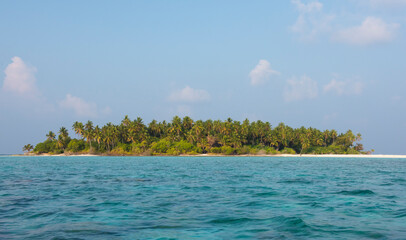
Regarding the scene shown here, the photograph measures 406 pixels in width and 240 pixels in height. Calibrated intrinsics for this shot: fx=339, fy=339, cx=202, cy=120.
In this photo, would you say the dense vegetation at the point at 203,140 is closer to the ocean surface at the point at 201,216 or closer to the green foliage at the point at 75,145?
the green foliage at the point at 75,145

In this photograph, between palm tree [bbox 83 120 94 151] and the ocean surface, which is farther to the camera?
palm tree [bbox 83 120 94 151]

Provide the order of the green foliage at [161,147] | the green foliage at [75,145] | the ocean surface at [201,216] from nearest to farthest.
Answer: the ocean surface at [201,216], the green foliage at [161,147], the green foliage at [75,145]

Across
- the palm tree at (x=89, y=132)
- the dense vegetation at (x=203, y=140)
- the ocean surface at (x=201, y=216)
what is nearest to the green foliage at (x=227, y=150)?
the dense vegetation at (x=203, y=140)

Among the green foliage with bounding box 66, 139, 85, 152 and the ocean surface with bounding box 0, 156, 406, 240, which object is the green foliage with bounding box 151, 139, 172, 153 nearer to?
the green foliage with bounding box 66, 139, 85, 152

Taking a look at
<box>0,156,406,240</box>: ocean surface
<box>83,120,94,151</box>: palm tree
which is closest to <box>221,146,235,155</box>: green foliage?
<box>83,120,94,151</box>: palm tree

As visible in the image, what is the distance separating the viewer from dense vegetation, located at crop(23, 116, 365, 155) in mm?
180375

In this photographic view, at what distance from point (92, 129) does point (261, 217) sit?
190886mm

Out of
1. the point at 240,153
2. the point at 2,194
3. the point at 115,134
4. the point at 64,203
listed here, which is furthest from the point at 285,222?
the point at 115,134

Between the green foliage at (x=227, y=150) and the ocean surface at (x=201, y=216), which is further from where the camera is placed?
the green foliage at (x=227, y=150)

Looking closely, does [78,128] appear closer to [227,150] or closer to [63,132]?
[63,132]

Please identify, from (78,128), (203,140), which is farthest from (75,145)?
(203,140)

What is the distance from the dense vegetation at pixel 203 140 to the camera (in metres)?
180

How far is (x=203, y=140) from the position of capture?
180750mm

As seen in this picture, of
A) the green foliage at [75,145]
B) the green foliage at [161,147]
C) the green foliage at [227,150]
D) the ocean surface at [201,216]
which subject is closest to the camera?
the ocean surface at [201,216]
